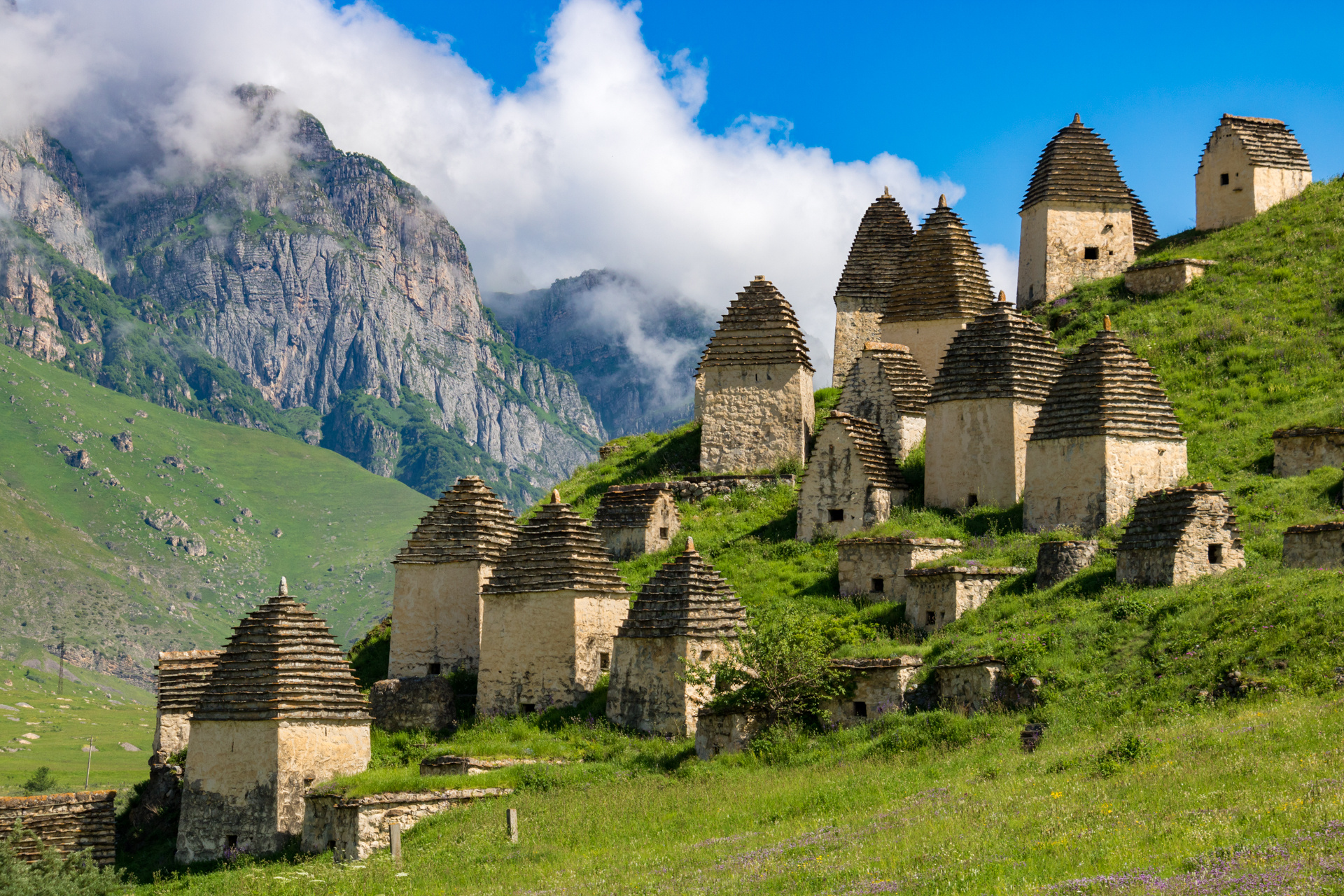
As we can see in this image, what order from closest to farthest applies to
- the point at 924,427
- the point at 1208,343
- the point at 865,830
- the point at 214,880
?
1. the point at 865,830
2. the point at 214,880
3. the point at 924,427
4. the point at 1208,343

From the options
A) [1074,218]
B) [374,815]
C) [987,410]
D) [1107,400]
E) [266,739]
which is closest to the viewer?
[374,815]

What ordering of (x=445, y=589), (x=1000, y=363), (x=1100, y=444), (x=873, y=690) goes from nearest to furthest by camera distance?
(x=873, y=690), (x=1100, y=444), (x=445, y=589), (x=1000, y=363)

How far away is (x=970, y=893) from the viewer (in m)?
14.8

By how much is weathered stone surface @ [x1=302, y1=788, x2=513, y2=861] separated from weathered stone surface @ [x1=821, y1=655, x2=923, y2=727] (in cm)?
632

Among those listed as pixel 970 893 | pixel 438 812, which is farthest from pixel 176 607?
pixel 970 893

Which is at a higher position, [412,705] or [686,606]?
[686,606]

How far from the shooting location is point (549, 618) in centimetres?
3161

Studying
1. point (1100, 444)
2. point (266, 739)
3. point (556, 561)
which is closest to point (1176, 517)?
point (1100, 444)

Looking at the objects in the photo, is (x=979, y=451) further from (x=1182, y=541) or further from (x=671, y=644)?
(x=671, y=644)

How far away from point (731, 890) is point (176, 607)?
182436mm

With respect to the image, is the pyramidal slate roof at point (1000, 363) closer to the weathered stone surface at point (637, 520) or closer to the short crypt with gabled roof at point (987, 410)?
the short crypt with gabled roof at point (987, 410)

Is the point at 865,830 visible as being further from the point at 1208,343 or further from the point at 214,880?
→ the point at 1208,343

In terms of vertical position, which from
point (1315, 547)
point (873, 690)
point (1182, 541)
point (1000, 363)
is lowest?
point (873, 690)

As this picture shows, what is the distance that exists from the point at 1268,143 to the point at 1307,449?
20.9 meters
